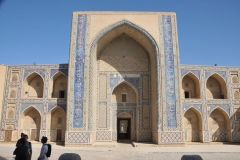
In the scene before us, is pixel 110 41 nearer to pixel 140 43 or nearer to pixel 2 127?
pixel 140 43

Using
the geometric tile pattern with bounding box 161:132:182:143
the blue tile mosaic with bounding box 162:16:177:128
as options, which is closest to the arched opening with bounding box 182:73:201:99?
the blue tile mosaic with bounding box 162:16:177:128

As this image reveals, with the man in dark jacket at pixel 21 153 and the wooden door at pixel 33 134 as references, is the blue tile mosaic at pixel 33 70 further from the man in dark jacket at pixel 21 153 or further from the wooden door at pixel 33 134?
the man in dark jacket at pixel 21 153

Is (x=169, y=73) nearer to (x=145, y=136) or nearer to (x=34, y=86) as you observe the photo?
(x=145, y=136)

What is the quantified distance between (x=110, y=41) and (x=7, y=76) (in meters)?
7.89

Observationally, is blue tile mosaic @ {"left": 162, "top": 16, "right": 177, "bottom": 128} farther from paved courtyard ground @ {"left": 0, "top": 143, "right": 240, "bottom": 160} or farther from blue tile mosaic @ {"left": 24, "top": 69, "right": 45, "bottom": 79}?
blue tile mosaic @ {"left": 24, "top": 69, "right": 45, "bottom": 79}

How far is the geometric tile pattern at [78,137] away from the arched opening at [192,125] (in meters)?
7.17

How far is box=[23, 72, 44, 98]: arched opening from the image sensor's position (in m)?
16.4

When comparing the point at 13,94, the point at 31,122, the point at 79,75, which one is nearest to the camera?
the point at 79,75

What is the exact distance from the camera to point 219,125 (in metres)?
16.2

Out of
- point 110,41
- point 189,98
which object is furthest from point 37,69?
point 189,98

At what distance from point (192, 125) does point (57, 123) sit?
9711 mm

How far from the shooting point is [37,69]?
637 inches

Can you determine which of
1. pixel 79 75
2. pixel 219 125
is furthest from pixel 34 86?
pixel 219 125

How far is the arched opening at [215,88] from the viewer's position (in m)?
16.6
